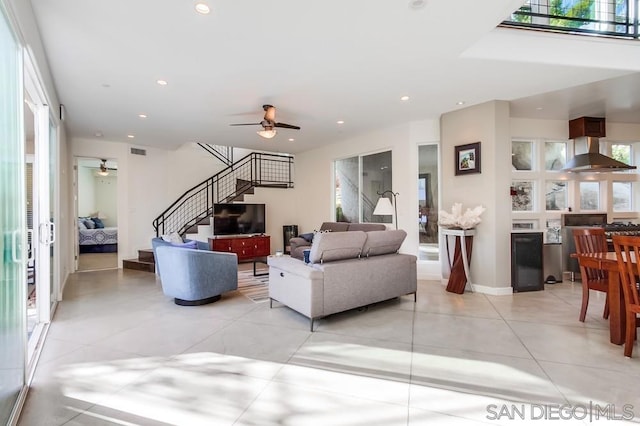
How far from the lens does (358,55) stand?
334cm

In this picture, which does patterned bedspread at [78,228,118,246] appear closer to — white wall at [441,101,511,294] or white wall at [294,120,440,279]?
white wall at [294,120,440,279]

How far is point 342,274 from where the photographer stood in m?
3.48

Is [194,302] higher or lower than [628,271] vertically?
lower

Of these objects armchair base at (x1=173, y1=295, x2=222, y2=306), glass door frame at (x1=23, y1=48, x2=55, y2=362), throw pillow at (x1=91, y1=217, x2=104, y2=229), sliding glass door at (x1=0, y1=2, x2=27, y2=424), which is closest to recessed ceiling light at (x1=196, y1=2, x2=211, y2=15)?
sliding glass door at (x1=0, y1=2, x2=27, y2=424)

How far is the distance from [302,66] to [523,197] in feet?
15.7

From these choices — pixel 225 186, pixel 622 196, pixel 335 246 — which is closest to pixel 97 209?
pixel 225 186

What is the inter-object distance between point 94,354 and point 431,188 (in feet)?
17.9

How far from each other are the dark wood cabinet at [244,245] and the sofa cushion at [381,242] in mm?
4333

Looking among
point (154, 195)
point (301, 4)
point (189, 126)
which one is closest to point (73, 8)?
point (301, 4)

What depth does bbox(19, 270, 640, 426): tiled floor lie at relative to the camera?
1.93 m

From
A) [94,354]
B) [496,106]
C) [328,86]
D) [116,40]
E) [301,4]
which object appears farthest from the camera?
[496,106]

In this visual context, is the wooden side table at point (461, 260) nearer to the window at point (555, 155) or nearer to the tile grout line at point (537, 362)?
the tile grout line at point (537, 362)

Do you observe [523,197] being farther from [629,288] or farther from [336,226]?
[336,226]

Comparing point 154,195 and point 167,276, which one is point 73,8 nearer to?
point 167,276
